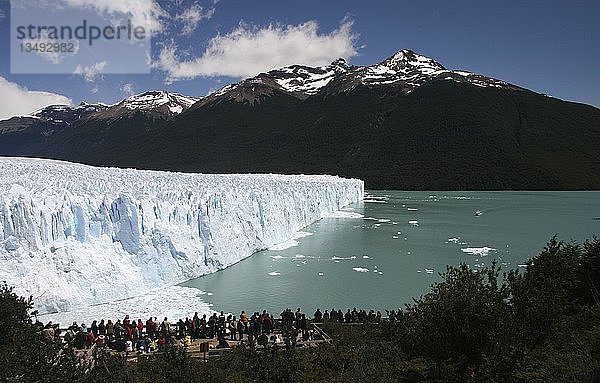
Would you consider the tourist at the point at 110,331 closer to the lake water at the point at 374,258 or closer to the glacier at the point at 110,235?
the glacier at the point at 110,235

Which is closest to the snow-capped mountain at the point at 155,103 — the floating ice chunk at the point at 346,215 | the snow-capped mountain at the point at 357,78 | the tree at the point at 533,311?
the snow-capped mountain at the point at 357,78

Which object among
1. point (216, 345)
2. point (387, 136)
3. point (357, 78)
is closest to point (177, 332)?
point (216, 345)

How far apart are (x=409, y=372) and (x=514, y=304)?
205 cm

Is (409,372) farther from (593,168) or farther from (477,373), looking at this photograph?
(593,168)

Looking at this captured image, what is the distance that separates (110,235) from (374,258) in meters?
10.8

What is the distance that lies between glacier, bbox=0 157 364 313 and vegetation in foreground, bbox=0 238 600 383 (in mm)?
4245

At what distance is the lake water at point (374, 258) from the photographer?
14.3 m

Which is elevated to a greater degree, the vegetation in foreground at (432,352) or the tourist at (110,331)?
the vegetation in foreground at (432,352)

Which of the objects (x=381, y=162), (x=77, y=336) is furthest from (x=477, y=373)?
(x=381, y=162)

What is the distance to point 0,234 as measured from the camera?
11.9 m

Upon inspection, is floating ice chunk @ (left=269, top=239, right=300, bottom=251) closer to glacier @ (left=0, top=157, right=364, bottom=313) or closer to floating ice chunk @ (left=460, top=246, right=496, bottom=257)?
glacier @ (left=0, top=157, right=364, bottom=313)

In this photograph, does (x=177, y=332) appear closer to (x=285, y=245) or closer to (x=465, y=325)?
(x=465, y=325)

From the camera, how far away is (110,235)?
14.3 m

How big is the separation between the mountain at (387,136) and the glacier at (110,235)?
6283 centimetres
